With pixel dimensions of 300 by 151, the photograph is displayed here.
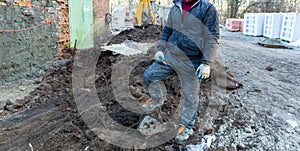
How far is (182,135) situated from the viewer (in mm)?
2693

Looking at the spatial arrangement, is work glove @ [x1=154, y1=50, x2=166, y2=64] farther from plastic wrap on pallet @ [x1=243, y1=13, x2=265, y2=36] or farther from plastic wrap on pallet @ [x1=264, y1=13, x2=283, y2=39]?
plastic wrap on pallet @ [x1=243, y1=13, x2=265, y2=36]

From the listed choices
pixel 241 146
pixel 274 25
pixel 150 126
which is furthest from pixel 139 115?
pixel 274 25

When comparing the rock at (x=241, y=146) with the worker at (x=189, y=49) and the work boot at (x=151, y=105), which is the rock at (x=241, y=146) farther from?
the work boot at (x=151, y=105)

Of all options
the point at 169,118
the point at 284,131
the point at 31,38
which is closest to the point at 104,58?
the point at 31,38

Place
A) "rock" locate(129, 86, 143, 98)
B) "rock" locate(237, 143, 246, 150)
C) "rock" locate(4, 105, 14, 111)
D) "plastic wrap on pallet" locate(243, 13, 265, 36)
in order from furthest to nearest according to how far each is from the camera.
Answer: "plastic wrap on pallet" locate(243, 13, 265, 36)
"rock" locate(129, 86, 143, 98)
"rock" locate(4, 105, 14, 111)
"rock" locate(237, 143, 246, 150)

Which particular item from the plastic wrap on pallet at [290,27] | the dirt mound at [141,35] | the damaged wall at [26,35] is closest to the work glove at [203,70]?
the damaged wall at [26,35]

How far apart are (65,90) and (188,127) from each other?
2603 millimetres

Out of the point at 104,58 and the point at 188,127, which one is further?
the point at 104,58

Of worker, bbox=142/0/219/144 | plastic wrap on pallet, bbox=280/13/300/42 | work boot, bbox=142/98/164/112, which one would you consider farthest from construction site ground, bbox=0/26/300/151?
plastic wrap on pallet, bbox=280/13/300/42

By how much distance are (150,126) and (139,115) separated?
0.37m

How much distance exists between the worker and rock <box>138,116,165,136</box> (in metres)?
0.27

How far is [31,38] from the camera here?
16.9 ft

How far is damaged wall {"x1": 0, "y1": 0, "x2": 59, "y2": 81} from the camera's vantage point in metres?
4.51

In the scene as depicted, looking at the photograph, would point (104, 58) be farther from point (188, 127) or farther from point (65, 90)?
point (188, 127)
